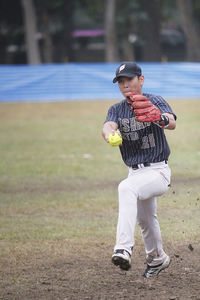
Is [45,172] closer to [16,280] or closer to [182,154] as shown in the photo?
[182,154]

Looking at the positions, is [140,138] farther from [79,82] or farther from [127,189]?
[79,82]

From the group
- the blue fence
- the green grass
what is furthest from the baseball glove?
the blue fence

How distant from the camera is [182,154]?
529 inches

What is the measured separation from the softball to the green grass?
2.33 metres

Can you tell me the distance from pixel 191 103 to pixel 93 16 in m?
24.9

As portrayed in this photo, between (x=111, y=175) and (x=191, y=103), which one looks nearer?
(x=111, y=175)

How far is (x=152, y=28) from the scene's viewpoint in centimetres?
4609

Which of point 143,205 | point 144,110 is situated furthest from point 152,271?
point 144,110

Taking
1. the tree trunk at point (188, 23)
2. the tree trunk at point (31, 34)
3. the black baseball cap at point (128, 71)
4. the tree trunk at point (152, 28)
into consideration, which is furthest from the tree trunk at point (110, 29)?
the black baseball cap at point (128, 71)

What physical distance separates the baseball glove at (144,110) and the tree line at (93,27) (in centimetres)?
3225

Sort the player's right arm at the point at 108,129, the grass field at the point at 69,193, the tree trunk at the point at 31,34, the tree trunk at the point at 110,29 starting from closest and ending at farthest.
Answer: the player's right arm at the point at 108,129 < the grass field at the point at 69,193 < the tree trunk at the point at 31,34 < the tree trunk at the point at 110,29

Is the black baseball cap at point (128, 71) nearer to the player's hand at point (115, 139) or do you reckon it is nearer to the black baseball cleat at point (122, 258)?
the player's hand at point (115, 139)

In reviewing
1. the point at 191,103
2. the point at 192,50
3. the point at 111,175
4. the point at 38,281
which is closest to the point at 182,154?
the point at 111,175

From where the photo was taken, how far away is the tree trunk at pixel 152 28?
44969 mm
